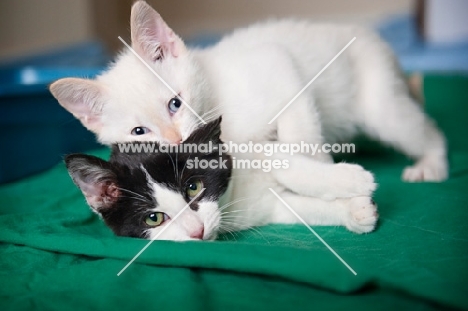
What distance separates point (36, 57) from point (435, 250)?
11.4 ft

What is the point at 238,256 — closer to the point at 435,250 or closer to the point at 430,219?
the point at 435,250

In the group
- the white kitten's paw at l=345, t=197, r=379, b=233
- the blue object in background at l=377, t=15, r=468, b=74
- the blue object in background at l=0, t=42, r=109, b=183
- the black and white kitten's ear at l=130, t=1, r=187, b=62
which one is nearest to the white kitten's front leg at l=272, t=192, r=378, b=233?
the white kitten's paw at l=345, t=197, r=379, b=233

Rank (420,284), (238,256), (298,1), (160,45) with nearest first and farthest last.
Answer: (420,284) → (238,256) → (160,45) → (298,1)

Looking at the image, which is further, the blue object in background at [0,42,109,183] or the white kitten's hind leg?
the blue object in background at [0,42,109,183]

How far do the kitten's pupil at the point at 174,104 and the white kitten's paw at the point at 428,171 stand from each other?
98 centimetres

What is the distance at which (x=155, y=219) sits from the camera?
4.32ft

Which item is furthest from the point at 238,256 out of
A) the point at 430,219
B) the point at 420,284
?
the point at 430,219

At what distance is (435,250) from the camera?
124cm

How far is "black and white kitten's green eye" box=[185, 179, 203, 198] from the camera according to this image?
1.32 metres

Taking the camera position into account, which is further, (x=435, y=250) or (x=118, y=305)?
(x=435, y=250)

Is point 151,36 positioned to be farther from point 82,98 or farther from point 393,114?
point 393,114

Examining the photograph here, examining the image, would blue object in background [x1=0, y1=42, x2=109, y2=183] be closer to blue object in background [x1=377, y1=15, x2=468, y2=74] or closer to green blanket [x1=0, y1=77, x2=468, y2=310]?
green blanket [x1=0, y1=77, x2=468, y2=310]

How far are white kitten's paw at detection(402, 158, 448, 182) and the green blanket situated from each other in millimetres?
Answer: 247

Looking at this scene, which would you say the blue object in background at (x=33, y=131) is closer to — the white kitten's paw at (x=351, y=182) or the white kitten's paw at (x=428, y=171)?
the white kitten's paw at (x=351, y=182)
